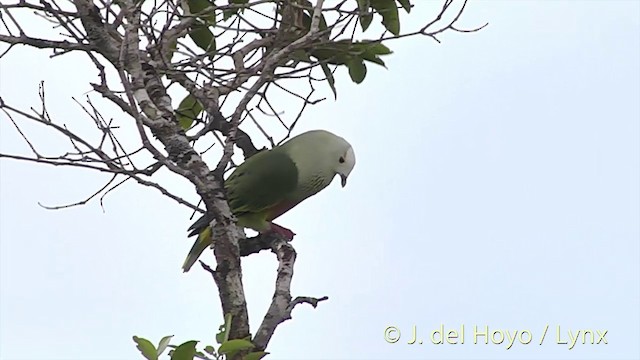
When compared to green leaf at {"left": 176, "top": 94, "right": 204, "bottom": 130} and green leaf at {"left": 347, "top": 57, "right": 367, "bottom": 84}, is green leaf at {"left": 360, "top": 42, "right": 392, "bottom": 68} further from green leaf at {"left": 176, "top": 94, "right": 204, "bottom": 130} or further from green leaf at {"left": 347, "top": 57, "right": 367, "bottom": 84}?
green leaf at {"left": 176, "top": 94, "right": 204, "bottom": 130}

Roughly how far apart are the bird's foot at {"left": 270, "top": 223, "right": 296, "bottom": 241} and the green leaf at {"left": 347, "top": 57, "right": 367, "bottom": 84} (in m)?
0.45

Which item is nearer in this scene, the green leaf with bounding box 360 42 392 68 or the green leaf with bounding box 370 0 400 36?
the green leaf with bounding box 370 0 400 36

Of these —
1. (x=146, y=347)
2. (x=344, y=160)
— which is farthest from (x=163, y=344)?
(x=344, y=160)

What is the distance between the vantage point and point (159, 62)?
83.3 inches

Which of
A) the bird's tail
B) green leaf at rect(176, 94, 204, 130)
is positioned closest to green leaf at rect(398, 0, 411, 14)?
green leaf at rect(176, 94, 204, 130)

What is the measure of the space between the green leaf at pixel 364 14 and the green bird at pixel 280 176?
0.37 m

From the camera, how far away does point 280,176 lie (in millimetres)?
2535

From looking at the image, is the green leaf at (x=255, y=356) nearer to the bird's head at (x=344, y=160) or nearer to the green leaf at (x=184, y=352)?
the green leaf at (x=184, y=352)

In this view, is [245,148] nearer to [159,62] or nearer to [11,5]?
[159,62]

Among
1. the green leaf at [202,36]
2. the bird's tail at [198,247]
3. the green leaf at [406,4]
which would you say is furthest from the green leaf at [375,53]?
the bird's tail at [198,247]

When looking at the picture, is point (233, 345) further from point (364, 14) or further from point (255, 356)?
point (364, 14)

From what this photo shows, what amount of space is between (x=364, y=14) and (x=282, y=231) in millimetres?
694

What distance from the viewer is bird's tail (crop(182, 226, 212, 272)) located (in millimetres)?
2488

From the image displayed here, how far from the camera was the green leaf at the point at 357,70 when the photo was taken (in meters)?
2.47
